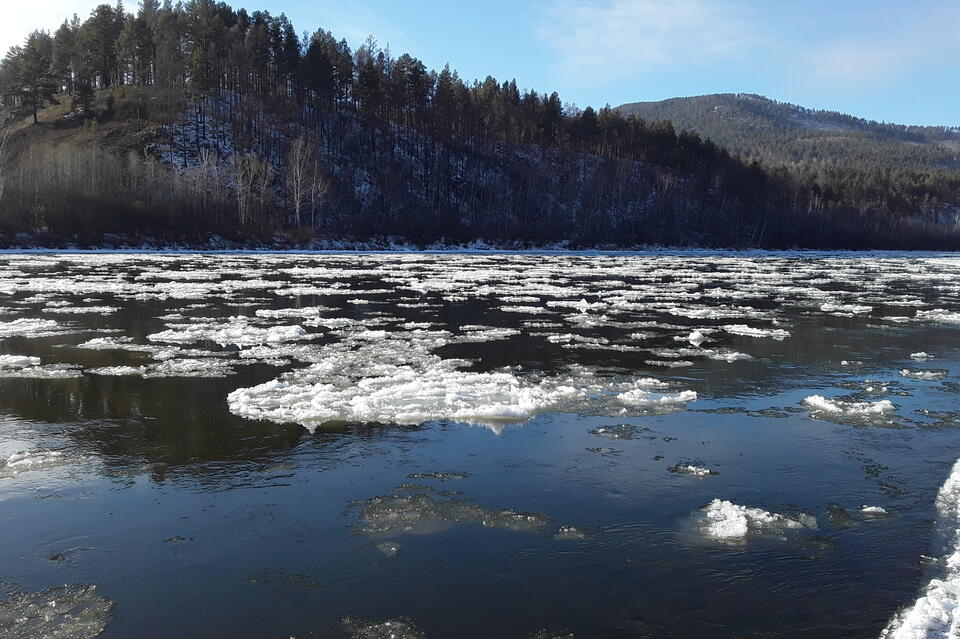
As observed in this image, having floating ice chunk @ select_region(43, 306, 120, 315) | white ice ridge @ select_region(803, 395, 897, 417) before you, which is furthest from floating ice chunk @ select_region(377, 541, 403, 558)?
floating ice chunk @ select_region(43, 306, 120, 315)

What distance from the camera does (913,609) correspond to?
411 cm

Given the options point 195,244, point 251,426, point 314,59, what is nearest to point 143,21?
point 314,59

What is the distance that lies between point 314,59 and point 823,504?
85.8m

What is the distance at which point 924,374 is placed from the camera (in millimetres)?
11312

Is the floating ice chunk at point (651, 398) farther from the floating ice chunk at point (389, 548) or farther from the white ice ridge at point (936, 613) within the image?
the floating ice chunk at point (389, 548)

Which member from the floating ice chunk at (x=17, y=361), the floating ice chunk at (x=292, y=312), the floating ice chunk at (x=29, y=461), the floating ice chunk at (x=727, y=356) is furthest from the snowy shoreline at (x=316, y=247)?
the floating ice chunk at (x=727, y=356)

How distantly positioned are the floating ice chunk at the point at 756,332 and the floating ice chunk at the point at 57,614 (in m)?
14.0

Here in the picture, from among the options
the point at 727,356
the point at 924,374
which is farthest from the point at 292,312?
the point at 924,374

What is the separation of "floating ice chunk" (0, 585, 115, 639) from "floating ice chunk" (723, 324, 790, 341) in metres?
14.0

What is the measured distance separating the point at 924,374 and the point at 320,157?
71.6m

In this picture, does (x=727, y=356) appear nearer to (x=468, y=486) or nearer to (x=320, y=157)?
(x=468, y=486)

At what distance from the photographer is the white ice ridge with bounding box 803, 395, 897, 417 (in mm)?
8664

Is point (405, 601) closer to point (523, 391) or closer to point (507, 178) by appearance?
point (523, 391)

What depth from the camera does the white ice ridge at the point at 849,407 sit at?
8.66 m
